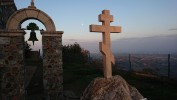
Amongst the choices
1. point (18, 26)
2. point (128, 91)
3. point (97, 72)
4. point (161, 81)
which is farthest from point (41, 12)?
point (97, 72)

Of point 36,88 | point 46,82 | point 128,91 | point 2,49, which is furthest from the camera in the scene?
point 36,88

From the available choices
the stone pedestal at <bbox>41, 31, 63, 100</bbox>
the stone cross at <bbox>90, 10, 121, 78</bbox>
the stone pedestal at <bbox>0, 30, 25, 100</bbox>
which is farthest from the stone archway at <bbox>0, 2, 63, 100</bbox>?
the stone cross at <bbox>90, 10, 121, 78</bbox>

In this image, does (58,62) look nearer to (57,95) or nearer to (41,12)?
(57,95)

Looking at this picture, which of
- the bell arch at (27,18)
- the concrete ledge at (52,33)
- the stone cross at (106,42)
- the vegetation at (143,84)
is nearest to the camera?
the stone cross at (106,42)

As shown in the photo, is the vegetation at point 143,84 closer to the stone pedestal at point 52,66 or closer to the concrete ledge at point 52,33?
the stone pedestal at point 52,66

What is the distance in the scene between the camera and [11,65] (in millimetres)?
9883

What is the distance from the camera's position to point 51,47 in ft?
36.1

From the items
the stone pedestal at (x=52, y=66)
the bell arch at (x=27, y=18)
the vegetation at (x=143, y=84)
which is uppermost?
the bell arch at (x=27, y=18)

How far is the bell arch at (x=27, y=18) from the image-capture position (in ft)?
32.4

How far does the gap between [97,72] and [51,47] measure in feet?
29.8

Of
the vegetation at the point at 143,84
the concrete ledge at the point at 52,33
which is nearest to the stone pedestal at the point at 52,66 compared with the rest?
the concrete ledge at the point at 52,33

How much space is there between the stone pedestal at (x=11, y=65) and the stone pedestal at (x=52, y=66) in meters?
1.23

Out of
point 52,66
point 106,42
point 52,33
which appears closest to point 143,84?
point 52,66

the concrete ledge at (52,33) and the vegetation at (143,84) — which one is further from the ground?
the concrete ledge at (52,33)
